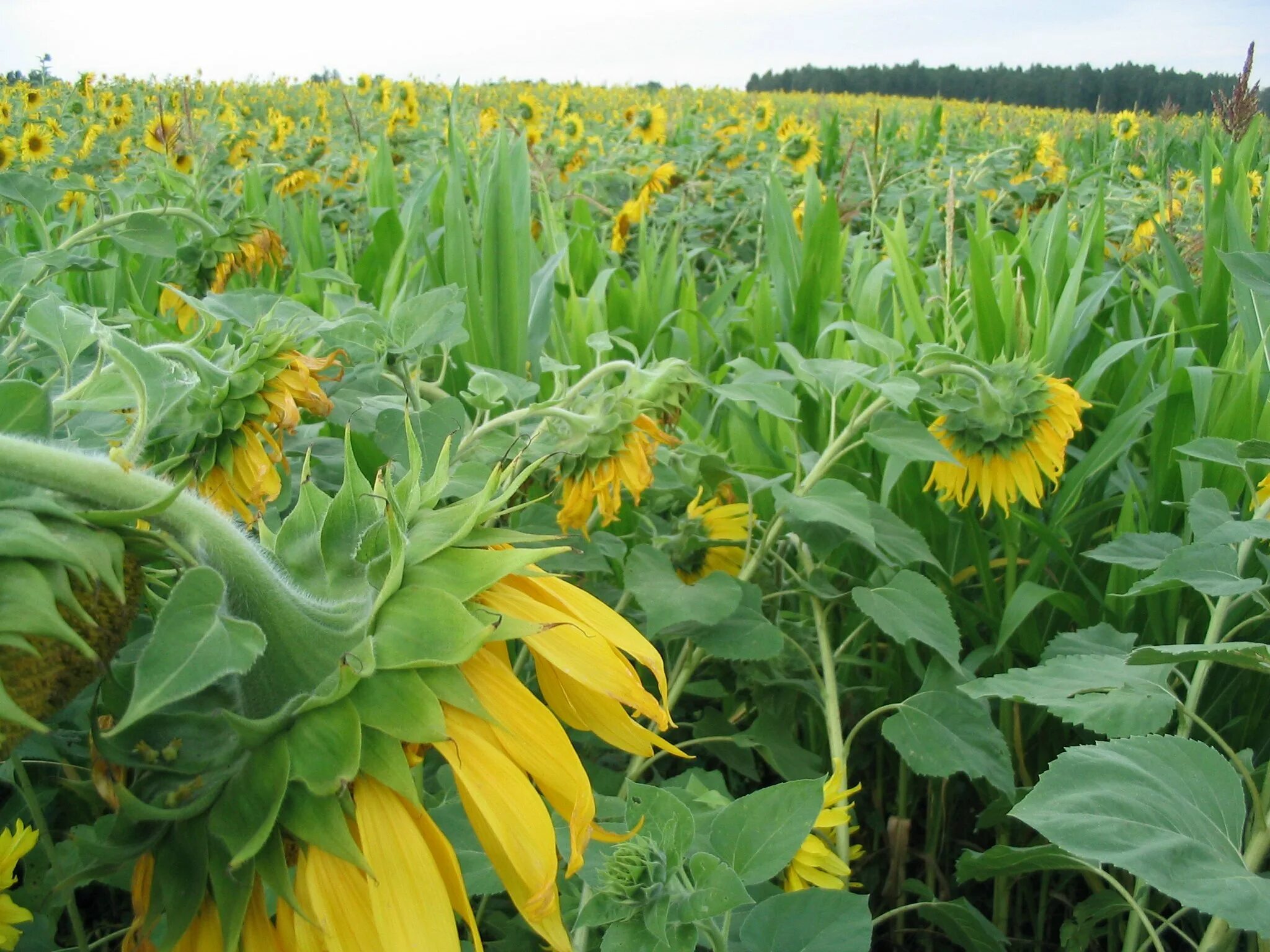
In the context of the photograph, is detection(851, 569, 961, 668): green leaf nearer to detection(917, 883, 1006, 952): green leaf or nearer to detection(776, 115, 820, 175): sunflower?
detection(917, 883, 1006, 952): green leaf

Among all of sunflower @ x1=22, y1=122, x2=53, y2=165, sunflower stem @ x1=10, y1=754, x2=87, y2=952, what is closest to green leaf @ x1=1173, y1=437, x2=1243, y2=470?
sunflower stem @ x1=10, y1=754, x2=87, y2=952

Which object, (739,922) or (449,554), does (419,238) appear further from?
(449,554)

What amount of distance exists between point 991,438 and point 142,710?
80 centimetres

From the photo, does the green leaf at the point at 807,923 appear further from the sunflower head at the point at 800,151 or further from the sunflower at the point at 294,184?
the sunflower head at the point at 800,151

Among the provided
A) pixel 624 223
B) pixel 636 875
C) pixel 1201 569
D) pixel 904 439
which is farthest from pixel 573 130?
pixel 636 875

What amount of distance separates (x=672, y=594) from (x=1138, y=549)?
0.39 meters

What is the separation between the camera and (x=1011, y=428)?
3.04 feet

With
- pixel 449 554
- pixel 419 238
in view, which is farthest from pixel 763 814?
pixel 419 238

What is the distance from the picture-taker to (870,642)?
3.59 ft

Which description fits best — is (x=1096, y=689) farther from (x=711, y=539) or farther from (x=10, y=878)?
(x=10, y=878)

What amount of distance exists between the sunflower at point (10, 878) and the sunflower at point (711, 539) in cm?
53

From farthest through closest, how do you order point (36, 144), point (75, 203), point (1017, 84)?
point (1017, 84) → point (36, 144) → point (75, 203)

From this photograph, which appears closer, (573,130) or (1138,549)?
(1138,549)

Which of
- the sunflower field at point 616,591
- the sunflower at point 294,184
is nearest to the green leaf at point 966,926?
the sunflower field at point 616,591
